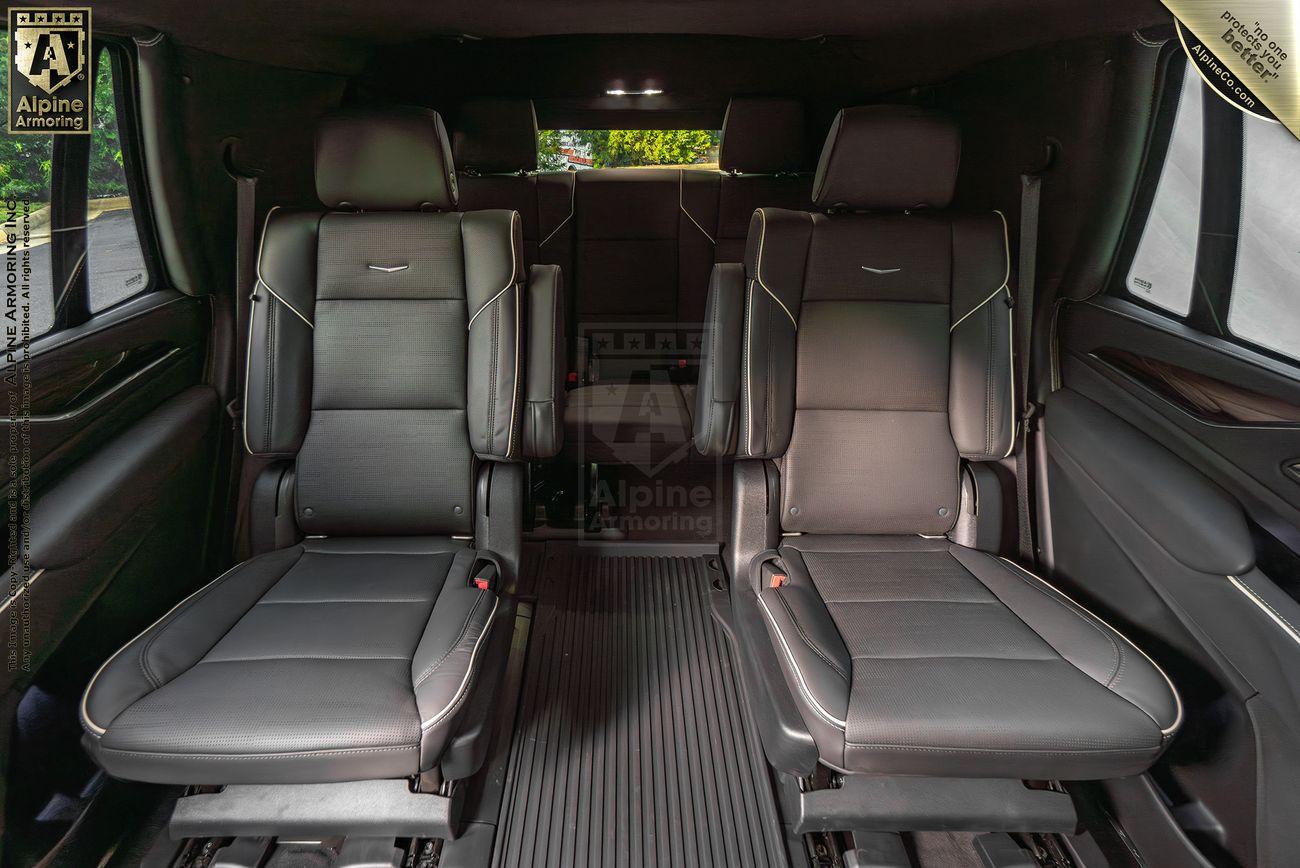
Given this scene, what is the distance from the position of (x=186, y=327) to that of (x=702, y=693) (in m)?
1.81

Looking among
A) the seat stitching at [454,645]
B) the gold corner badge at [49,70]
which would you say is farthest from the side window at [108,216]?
the seat stitching at [454,645]

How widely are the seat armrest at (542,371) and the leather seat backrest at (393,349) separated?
0.17ft

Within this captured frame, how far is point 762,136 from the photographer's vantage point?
127 inches

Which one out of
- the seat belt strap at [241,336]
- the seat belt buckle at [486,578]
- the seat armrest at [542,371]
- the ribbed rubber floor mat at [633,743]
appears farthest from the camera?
the seat belt strap at [241,336]

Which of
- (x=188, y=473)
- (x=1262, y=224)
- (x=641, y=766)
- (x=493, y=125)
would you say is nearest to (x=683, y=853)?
(x=641, y=766)

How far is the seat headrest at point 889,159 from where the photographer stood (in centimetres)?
184

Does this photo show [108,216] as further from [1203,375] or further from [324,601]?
[1203,375]

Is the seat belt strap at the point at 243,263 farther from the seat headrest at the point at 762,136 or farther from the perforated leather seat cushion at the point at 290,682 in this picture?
the seat headrest at the point at 762,136

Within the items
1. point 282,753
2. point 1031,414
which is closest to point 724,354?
point 1031,414

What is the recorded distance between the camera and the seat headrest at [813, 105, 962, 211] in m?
1.84

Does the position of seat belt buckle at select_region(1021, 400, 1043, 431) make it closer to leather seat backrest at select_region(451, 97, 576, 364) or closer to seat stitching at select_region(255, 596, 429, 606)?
seat stitching at select_region(255, 596, 429, 606)

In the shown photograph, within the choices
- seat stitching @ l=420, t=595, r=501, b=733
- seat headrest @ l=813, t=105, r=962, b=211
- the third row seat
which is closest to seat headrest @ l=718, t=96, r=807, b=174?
the third row seat

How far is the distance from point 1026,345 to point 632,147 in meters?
2.26

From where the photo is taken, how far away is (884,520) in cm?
200
